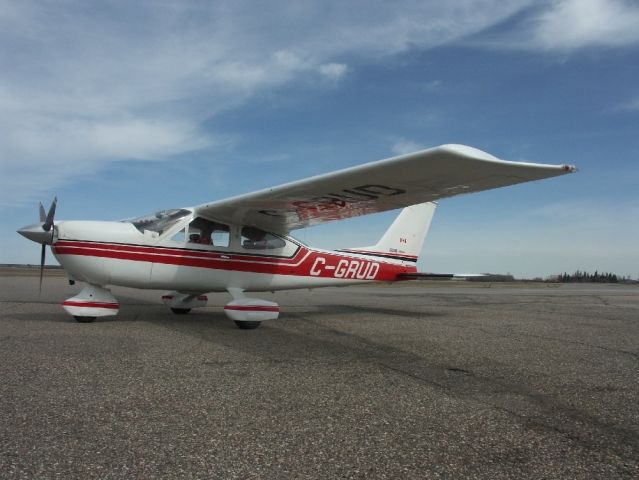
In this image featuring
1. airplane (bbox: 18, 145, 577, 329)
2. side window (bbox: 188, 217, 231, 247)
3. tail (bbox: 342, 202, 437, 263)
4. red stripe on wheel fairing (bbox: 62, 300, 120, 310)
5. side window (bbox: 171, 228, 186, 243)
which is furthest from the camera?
tail (bbox: 342, 202, 437, 263)

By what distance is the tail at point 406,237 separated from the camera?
42.2 ft

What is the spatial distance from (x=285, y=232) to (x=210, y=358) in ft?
18.3

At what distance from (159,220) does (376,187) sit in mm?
4297

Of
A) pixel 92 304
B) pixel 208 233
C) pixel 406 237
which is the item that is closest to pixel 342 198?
pixel 208 233

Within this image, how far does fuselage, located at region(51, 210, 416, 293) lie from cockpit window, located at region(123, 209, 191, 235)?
2 centimetres

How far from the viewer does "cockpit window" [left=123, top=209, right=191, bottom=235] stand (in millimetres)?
9078

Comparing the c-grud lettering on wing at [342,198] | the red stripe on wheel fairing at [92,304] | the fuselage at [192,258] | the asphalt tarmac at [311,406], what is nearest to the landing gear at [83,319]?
the red stripe on wheel fairing at [92,304]

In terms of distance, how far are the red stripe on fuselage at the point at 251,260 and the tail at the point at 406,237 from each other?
30cm

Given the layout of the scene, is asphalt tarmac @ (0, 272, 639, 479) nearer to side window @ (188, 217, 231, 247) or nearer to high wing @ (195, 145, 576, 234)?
high wing @ (195, 145, 576, 234)

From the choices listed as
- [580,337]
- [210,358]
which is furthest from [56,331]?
[580,337]

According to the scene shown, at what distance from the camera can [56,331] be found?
7.38 meters

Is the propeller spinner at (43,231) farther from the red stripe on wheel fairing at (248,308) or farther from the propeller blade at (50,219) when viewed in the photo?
the red stripe on wheel fairing at (248,308)

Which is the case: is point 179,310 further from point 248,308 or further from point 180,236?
point 248,308

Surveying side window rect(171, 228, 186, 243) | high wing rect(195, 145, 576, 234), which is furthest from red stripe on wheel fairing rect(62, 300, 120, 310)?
high wing rect(195, 145, 576, 234)
